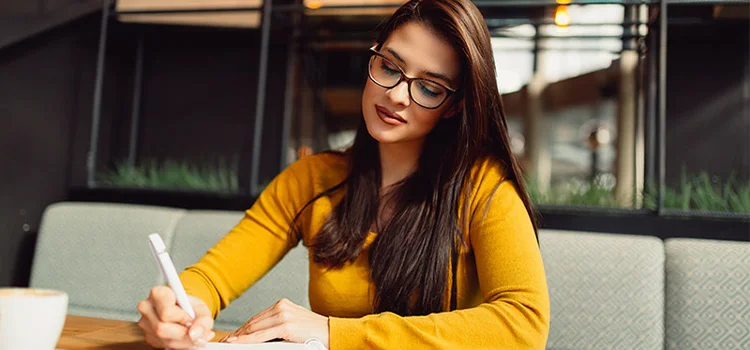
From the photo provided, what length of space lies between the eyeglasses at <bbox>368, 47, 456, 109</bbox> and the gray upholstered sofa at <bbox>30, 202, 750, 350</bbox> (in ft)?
2.17

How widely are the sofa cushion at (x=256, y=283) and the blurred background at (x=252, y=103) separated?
434 millimetres

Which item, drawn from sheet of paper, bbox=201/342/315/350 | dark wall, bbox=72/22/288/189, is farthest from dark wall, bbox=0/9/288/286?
sheet of paper, bbox=201/342/315/350

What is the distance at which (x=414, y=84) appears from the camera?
103 cm

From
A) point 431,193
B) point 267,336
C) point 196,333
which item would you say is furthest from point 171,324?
point 431,193

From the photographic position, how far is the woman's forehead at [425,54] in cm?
103

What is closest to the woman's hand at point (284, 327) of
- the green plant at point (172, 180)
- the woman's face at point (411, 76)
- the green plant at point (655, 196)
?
the woman's face at point (411, 76)

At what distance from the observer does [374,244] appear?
1093 millimetres

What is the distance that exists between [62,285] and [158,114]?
1353 millimetres

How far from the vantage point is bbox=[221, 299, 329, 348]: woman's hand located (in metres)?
0.80

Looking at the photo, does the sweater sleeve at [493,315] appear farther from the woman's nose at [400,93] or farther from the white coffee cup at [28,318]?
the white coffee cup at [28,318]

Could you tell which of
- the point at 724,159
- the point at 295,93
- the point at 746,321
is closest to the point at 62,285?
the point at 295,93

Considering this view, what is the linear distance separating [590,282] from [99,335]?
1.11 meters

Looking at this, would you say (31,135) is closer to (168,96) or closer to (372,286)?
(168,96)

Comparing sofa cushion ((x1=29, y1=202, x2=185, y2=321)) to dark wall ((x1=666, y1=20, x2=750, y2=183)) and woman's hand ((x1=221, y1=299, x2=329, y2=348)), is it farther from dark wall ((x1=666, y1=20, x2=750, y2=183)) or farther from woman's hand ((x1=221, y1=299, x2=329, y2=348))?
dark wall ((x1=666, y1=20, x2=750, y2=183))
